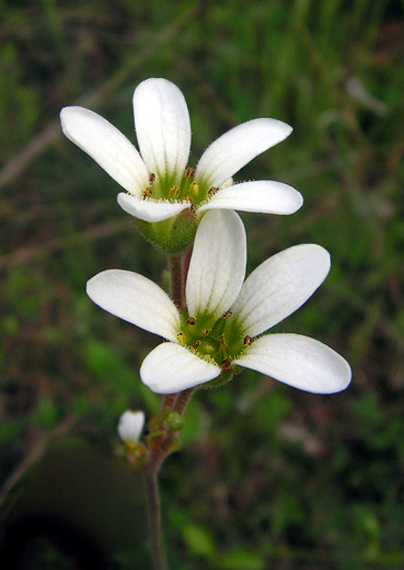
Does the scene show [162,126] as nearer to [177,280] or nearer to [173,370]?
[177,280]

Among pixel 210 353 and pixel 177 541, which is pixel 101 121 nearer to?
pixel 210 353

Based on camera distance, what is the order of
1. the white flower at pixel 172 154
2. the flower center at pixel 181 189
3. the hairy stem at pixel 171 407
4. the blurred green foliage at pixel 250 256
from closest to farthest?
the white flower at pixel 172 154 → the hairy stem at pixel 171 407 → the flower center at pixel 181 189 → the blurred green foliage at pixel 250 256

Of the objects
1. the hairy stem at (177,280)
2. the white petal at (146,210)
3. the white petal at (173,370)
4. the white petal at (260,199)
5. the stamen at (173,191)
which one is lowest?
the white petal at (173,370)

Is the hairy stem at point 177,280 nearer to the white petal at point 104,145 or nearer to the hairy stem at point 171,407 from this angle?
the hairy stem at point 171,407

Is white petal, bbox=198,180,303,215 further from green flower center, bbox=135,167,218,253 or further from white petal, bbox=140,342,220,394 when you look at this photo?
white petal, bbox=140,342,220,394

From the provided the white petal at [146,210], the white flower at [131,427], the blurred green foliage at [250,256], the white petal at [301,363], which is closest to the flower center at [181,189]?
the white petal at [146,210]

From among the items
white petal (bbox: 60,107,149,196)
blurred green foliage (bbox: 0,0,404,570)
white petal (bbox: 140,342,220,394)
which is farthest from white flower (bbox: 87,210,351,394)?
blurred green foliage (bbox: 0,0,404,570)

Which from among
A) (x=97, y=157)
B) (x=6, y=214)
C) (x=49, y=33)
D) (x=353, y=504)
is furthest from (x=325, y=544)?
(x=49, y=33)
